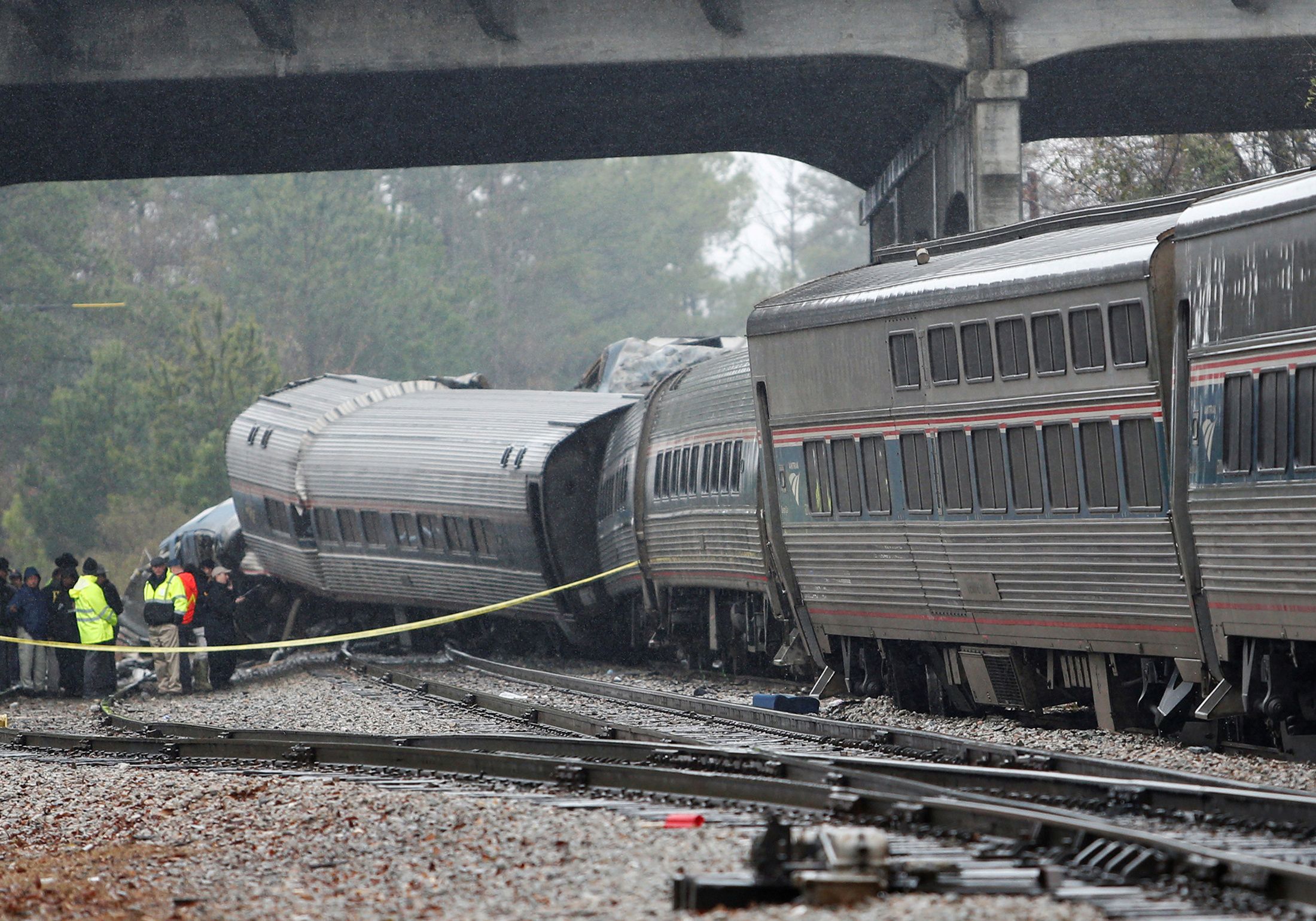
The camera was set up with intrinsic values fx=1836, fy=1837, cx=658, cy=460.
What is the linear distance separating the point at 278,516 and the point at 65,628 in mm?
8293

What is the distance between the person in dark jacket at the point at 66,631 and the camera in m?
22.6

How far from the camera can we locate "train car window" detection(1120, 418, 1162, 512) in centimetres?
1127

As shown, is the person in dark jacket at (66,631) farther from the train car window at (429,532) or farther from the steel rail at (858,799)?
the steel rail at (858,799)

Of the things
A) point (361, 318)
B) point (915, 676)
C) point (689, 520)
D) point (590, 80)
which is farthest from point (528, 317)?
point (915, 676)

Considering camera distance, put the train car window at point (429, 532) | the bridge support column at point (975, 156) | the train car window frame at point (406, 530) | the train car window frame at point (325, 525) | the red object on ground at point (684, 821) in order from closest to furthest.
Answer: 1. the red object on ground at point (684, 821)
2. the bridge support column at point (975, 156)
3. the train car window at point (429, 532)
4. the train car window frame at point (406, 530)
5. the train car window frame at point (325, 525)

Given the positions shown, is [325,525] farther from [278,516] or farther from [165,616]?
[165,616]

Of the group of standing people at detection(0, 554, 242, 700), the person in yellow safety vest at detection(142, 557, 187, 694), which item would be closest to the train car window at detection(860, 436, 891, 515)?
the group of standing people at detection(0, 554, 242, 700)

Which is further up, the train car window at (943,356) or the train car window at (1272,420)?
the train car window at (943,356)

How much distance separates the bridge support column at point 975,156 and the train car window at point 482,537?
7439mm

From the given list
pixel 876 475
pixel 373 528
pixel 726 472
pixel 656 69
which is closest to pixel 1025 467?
pixel 876 475

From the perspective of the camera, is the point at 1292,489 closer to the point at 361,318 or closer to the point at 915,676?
the point at 915,676

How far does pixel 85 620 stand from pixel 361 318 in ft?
157

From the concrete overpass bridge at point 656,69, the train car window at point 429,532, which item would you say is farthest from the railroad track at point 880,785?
the train car window at point 429,532

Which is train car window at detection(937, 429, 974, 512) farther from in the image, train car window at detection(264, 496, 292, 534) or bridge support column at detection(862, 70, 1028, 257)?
train car window at detection(264, 496, 292, 534)
